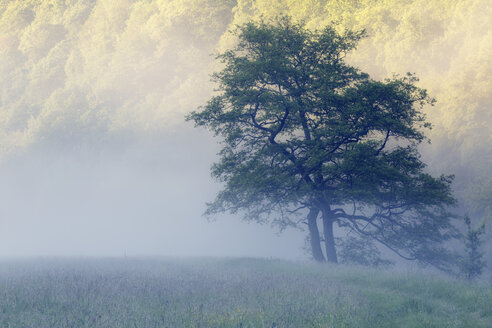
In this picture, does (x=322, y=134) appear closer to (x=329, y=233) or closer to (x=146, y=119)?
(x=329, y=233)

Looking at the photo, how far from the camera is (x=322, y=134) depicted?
19547 millimetres

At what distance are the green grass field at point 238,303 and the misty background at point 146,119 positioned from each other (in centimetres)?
2547

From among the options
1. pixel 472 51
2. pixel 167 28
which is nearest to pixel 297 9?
pixel 167 28

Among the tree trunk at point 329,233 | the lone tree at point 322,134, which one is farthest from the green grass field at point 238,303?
the tree trunk at point 329,233

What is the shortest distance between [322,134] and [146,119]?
4562 centimetres

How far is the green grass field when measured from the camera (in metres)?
7.24

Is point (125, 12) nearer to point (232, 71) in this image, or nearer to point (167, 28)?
point (167, 28)

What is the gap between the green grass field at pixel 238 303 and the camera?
7.24 m

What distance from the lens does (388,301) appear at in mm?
9977

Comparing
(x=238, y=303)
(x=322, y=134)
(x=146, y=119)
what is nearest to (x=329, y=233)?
(x=322, y=134)

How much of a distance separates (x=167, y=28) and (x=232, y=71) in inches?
1750

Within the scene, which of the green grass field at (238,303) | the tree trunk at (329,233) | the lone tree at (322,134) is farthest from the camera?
the tree trunk at (329,233)

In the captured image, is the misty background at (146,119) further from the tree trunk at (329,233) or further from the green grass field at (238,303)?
the green grass field at (238,303)

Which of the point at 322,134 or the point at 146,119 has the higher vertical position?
the point at 146,119
